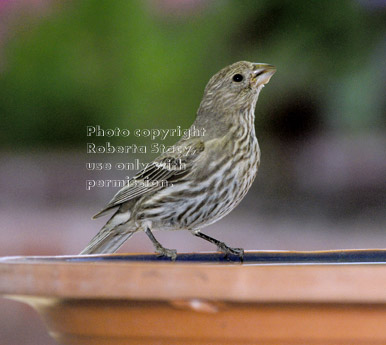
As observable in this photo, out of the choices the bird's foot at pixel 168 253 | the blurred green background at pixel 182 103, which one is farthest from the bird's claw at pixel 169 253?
the blurred green background at pixel 182 103

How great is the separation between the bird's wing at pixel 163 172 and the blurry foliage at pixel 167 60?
0.35 metres

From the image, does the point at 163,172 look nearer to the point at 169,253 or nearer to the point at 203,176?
the point at 203,176

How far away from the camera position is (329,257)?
911mm

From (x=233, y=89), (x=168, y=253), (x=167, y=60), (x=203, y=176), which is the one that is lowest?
(x=168, y=253)

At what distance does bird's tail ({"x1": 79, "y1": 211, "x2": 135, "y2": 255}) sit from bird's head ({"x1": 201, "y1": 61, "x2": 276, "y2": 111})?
256 mm

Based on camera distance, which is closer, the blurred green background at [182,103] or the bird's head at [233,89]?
the bird's head at [233,89]

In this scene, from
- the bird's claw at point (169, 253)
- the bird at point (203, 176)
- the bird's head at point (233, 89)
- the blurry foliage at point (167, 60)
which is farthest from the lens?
the blurry foliage at point (167, 60)

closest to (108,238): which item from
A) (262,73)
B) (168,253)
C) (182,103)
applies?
(168,253)

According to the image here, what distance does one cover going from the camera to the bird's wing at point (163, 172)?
1215mm

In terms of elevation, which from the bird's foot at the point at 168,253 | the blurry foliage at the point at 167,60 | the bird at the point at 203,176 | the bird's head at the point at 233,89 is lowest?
the bird's foot at the point at 168,253

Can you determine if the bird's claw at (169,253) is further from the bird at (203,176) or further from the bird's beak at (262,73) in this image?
the bird's beak at (262,73)

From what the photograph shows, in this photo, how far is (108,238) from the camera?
1249mm

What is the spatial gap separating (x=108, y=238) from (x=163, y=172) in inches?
5.1

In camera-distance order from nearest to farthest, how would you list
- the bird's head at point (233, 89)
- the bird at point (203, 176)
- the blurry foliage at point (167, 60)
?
the bird at point (203, 176) → the bird's head at point (233, 89) → the blurry foliage at point (167, 60)
